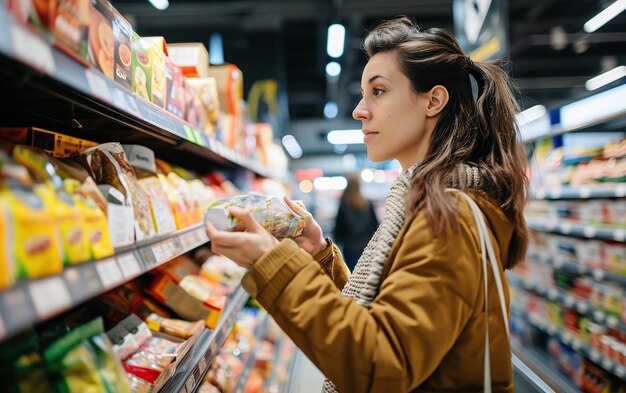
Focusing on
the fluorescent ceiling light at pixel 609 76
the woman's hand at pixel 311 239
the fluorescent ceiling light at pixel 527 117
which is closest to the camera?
the woman's hand at pixel 311 239

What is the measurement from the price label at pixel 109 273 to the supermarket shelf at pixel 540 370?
2267 millimetres

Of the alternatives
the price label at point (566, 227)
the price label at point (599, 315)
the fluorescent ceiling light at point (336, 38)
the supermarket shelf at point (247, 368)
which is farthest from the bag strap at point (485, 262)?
the fluorescent ceiling light at point (336, 38)

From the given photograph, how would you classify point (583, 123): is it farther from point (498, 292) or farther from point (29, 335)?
point (29, 335)

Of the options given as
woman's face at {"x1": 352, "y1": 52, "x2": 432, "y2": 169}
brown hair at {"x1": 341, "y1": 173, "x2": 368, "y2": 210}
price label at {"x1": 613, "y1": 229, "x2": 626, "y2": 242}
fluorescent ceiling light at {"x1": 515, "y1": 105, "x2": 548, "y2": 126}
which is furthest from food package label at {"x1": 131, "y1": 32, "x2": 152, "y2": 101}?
brown hair at {"x1": 341, "y1": 173, "x2": 368, "y2": 210}

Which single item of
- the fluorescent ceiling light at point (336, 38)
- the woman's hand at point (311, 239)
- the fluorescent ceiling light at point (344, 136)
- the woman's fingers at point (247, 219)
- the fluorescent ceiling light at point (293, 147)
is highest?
the fluorescent ceiling light at point (336, 38)

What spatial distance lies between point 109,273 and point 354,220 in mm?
4224

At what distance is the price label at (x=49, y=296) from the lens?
0.61 m

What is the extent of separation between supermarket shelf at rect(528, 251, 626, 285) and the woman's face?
2388 millimetres

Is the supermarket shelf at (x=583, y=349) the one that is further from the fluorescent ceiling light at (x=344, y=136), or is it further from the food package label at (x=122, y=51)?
the fluorescent ceiling light at (x=344, y=136)

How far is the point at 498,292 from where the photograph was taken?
1.01 m

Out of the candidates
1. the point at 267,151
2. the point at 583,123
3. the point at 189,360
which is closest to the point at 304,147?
the point at 267,151

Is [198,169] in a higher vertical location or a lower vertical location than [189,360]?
higher

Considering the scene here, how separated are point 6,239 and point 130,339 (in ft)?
2.45

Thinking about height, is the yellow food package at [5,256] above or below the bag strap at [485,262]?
above
